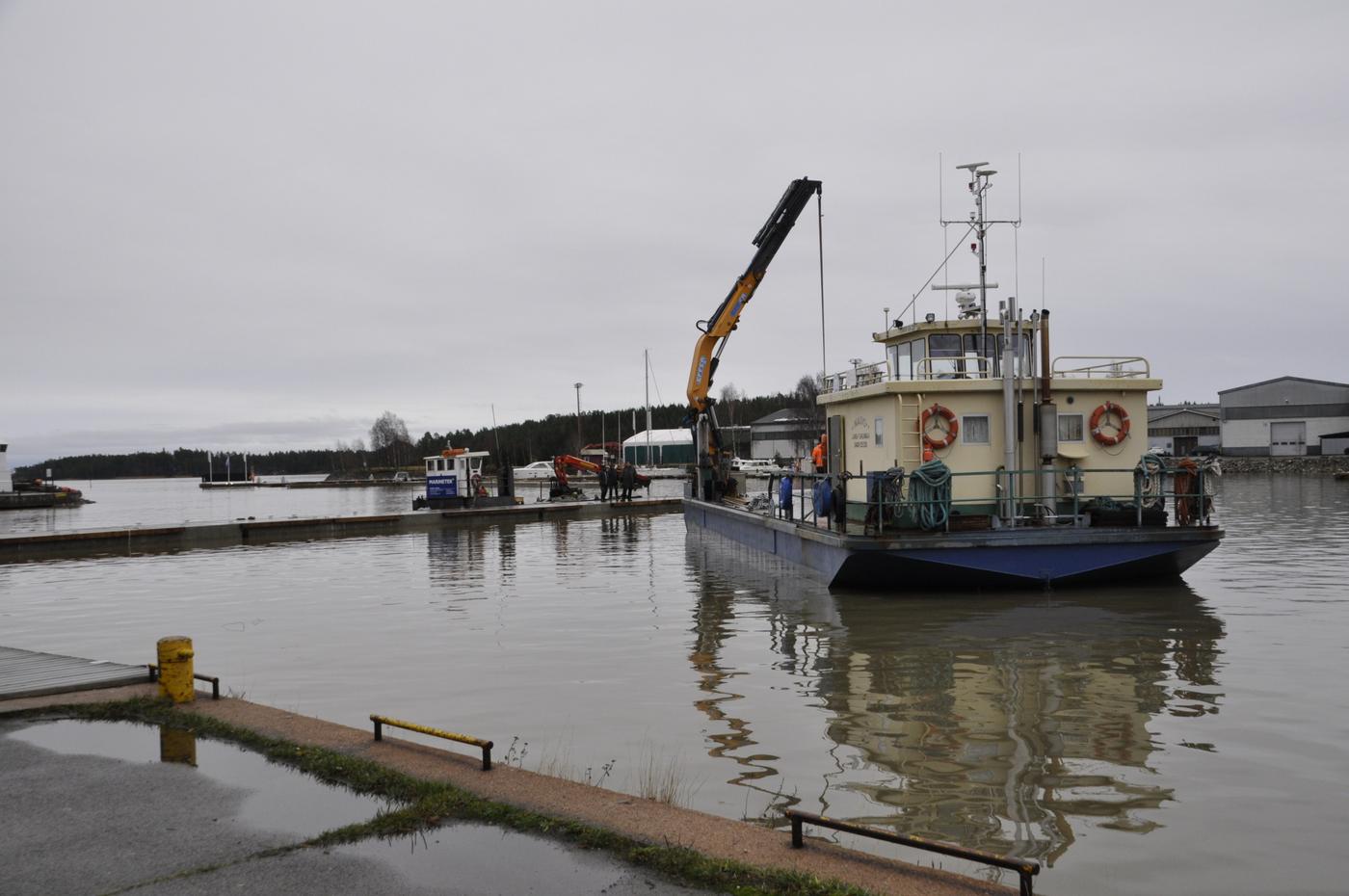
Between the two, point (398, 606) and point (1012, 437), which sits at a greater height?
point (1012, 437)

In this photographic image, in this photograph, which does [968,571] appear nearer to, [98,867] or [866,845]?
[866,845]

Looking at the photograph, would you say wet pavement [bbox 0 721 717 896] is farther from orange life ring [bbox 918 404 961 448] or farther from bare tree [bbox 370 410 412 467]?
bare tree [bbox 370 410 412 467]

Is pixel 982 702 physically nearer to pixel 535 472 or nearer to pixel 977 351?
pixel 977 351

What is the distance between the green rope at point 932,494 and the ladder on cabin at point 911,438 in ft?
2.96

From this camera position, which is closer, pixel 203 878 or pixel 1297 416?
pixel 203 878

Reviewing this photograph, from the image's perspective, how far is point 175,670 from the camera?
26.8ft

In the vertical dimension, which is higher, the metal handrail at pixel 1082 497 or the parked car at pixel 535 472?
the metal handrail at pixel 1082 497

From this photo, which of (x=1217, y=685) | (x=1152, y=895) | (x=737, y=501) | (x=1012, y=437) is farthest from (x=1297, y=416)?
(x=1152, y=895)

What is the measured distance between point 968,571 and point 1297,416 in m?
77.0

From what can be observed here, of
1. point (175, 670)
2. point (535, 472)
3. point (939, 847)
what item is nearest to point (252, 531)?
point (175, 670)

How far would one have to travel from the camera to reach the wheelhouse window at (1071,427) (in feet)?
53.5

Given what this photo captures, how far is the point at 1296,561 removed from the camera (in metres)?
19.4

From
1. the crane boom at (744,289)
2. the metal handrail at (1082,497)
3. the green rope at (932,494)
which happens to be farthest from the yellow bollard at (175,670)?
the crane boom at (744,289)

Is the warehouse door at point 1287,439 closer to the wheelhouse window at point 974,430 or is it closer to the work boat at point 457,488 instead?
the work boat at point 457,488
